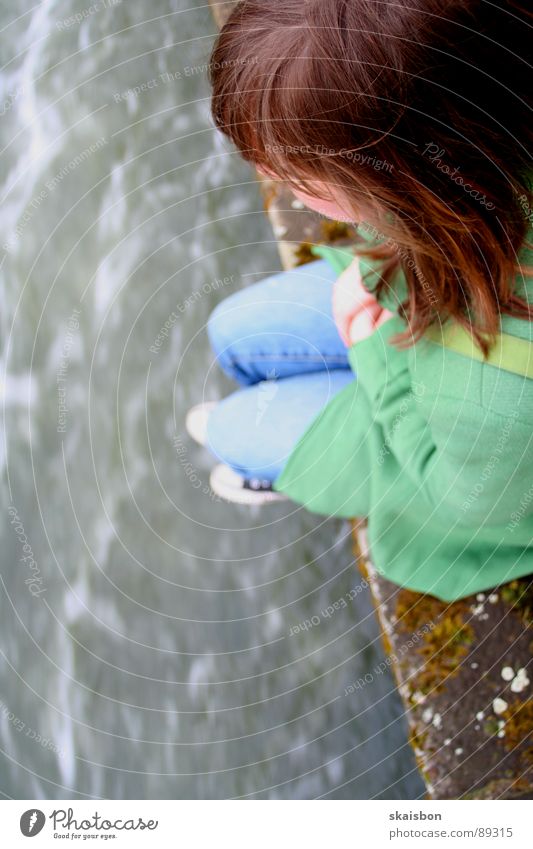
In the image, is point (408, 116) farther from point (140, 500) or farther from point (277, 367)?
point (140, 500)

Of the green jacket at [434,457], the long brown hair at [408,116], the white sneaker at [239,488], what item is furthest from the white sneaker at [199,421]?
the long brown hair at [408,116]

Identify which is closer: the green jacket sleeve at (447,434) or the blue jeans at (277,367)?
the green jacket sleeve at (447,434)

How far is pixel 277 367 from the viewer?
74cm

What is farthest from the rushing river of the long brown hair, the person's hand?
the long brown hair

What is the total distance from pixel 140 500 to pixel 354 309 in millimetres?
423

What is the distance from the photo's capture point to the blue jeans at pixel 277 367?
2.31 ft

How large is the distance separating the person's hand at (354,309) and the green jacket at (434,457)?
0.02 meters

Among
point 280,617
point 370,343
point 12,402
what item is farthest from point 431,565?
point 12,402

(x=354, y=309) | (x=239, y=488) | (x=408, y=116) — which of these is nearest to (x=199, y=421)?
(x=239, y=488)

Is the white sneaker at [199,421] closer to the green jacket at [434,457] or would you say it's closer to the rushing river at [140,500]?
the rushing river at [140,500]

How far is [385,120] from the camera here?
40cm

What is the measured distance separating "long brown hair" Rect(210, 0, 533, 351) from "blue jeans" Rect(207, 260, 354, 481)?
0.24 metres

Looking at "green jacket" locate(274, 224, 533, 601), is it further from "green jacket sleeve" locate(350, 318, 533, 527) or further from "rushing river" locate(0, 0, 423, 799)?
"rushing river" locate(0, 0, 423, 799)

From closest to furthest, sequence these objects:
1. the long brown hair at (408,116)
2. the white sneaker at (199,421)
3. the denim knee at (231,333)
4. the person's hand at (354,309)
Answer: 1. the long brown hair at (408,116)
2. the person's hand at (354,309)
3. the denim knee at (231,333)
4. the white sneaker at (199,421)
